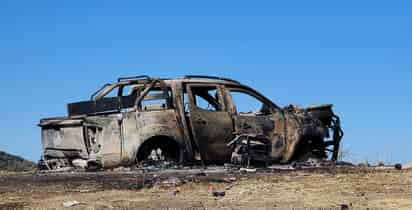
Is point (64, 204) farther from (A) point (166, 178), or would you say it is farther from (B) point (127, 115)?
(B) point (127, 115)

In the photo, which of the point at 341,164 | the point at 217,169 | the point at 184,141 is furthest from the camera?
the point at 341,164

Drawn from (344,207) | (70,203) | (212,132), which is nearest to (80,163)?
(212,132)

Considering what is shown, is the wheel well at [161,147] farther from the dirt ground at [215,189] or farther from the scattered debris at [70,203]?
the scattered debris at [70,203]

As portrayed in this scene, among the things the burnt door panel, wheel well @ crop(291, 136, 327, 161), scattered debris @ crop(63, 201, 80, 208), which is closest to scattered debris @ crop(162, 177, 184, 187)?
scattered debris @ crop(63, 201, 80, 208)

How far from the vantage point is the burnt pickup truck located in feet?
43.0

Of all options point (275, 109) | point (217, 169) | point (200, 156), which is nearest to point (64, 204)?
point (217, 169)

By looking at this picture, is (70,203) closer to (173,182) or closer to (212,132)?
(173,182)

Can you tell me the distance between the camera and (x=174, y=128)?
13250 mm

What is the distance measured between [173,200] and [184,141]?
522 centimetres

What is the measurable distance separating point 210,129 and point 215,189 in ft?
15.2

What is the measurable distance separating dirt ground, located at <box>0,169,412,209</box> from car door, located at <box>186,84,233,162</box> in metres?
2.22

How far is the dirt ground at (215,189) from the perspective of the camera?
7.82m

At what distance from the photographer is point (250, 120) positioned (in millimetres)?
14180

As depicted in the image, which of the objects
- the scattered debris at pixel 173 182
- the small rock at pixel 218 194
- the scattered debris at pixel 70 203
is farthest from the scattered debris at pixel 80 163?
the scattered debris at pixel 70 203
